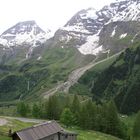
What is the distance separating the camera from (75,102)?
7116 inches

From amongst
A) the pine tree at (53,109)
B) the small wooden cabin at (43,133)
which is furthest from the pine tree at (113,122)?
the small wooden cabin at (43,133)

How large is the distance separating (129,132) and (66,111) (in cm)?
3610

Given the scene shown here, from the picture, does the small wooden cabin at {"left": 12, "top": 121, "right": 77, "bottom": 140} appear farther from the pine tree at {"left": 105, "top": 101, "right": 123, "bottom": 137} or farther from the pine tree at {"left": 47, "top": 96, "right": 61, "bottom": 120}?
the pine tree at {"left": 47, "top": 96, "right": 61, "bottom": 120}

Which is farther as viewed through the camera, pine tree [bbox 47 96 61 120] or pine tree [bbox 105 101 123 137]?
pine tree [bbox 47 96 61 120]

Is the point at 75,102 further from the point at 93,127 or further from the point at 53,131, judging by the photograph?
the point at 53,131

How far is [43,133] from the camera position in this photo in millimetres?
86875

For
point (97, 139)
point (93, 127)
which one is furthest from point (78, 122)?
point (97, 139)

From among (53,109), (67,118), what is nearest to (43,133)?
(67,118)

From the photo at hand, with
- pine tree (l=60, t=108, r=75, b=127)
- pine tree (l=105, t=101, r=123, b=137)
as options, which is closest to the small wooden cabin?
pine tree (l=60, t=108, r=75, b=127)

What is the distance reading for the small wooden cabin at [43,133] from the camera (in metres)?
78.7

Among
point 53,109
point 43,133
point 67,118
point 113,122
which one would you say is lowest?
point 113,122

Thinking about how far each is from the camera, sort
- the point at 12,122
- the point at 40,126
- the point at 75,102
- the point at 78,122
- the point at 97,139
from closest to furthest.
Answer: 1. the point at 40,126
2. the point at 12,122
3. the point at 97,139
4. the point at 78,122
5. the point at 75,102

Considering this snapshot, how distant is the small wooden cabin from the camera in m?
78.7

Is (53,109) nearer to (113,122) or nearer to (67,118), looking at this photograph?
(113,122)
